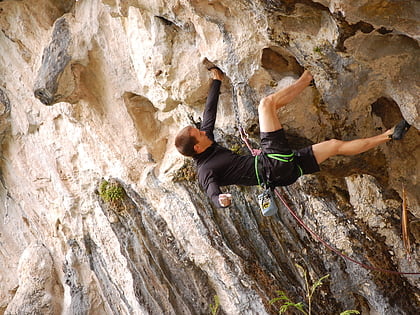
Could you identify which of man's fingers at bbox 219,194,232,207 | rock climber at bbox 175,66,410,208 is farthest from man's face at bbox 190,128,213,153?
man's fingers at bbox 219,194,232,207

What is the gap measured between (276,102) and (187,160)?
1858mm

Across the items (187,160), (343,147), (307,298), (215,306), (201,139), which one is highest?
(201,139)

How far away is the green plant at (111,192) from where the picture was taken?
6.61 metres

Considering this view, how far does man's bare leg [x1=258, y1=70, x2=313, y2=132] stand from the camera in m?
4.70

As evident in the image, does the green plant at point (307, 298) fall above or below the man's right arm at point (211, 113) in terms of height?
below

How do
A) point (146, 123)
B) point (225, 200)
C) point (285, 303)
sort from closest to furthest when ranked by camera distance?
1. point (225, 200)
2. point (285, 303)
3. point (146, 123)

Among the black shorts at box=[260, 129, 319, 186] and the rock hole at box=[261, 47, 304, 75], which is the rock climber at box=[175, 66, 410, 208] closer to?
the black shorts at box=[260, 129, 319, 186]

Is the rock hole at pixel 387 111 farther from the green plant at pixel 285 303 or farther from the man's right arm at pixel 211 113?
the green plant at pixel 285 303

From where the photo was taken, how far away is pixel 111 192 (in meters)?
6.62

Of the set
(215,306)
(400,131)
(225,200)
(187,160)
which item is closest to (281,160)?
(225,200)

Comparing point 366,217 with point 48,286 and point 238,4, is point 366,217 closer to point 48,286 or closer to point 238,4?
point 238,4

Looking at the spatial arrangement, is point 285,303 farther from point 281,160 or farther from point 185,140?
point 185,140

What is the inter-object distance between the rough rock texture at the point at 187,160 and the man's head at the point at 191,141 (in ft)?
2.66

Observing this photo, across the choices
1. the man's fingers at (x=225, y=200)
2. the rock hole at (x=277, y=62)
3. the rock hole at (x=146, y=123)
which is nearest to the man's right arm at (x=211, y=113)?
the rock hole at (x=277, y=62)
